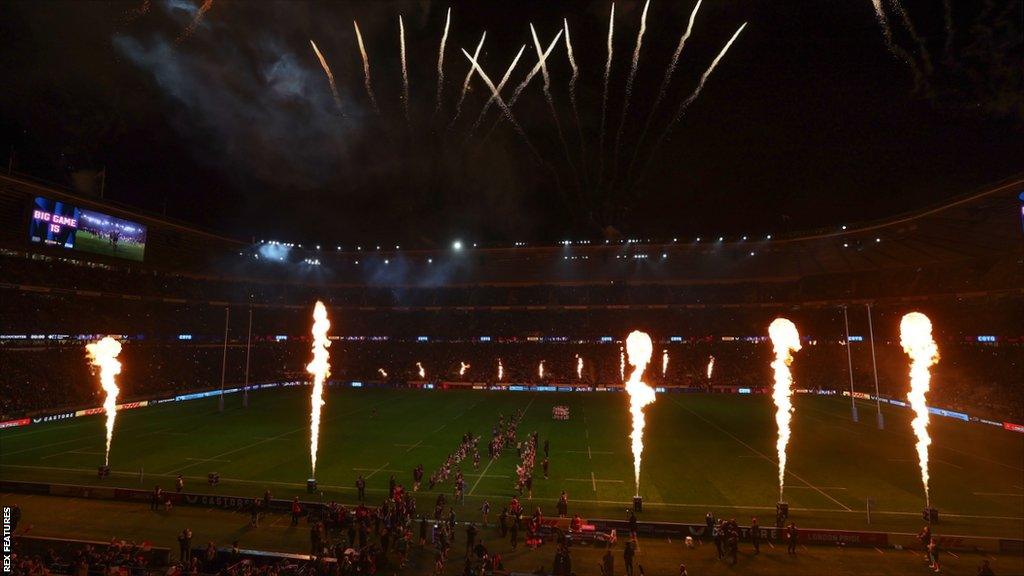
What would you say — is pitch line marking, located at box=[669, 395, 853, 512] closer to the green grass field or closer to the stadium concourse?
the green grass field

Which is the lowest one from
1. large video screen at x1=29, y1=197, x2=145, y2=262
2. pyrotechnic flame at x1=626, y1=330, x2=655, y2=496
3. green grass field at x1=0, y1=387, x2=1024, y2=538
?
green grass field at x1=0, y1=387, x2=1024, y2=538

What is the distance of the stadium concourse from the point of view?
19.0m

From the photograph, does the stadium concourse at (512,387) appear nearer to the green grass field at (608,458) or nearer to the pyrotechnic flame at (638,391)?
the green grass field at (608,458)

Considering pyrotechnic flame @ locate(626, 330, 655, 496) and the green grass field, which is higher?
pyrotechnic flame @ locate(626, 330, 655, 496)

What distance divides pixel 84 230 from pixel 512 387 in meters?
45.2

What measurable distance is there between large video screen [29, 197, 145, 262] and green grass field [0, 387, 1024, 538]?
15178mm

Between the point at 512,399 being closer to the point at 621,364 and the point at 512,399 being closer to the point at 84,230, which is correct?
the point at 621,364

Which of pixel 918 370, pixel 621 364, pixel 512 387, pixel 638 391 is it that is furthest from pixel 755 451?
pixel 512 387

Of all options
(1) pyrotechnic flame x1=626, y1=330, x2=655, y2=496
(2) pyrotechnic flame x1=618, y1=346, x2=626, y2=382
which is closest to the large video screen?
(1) pyrotechnic flame x1=626, y1=330, x2=655, y2=496

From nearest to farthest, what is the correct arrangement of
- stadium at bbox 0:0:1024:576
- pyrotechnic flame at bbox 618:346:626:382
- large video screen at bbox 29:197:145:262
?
stadium at bbox 0:0:1024:576, large video screen at bbox 29:197:145:262, pyrotechnic flame at bbox 618:346:626:382

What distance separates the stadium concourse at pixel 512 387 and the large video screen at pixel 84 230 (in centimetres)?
97

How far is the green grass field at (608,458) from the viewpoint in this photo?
2205cm

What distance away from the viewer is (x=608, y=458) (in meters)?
29.5

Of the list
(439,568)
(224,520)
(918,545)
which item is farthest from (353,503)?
(918,545)
